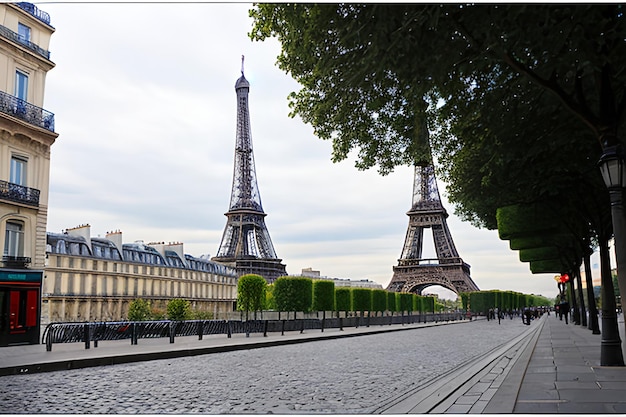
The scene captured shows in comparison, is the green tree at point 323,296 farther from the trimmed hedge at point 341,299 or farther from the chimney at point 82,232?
the chimney at point 82,232

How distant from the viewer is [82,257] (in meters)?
57.8

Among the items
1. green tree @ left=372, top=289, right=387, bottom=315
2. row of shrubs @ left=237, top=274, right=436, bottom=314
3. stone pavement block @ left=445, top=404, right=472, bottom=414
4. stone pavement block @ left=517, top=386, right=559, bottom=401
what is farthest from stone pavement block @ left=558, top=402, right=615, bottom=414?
green tree @ left=372, top=289, right=387, bottom=315

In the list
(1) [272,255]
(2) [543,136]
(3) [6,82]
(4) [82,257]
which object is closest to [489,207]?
(2) [543,136]

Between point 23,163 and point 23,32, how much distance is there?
477 centimetres

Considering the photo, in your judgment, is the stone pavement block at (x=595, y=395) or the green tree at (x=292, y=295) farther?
the green tree at (x=292, y=295)

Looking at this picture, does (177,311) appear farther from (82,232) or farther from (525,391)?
(525,391)

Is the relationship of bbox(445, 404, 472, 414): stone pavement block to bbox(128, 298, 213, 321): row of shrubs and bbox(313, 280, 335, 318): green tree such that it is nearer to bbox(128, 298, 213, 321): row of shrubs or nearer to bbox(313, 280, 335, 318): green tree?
bbox(128, 298, 213, 321): row of shrubs

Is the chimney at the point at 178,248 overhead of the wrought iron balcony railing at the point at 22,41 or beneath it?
beneath

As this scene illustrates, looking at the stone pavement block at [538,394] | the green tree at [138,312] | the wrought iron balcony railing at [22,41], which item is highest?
the wrought iron balcony railing at [22,41]

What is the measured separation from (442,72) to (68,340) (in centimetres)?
1807

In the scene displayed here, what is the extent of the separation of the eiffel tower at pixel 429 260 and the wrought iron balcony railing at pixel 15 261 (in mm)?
67486

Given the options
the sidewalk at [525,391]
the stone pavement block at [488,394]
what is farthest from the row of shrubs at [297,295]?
the stone pavement block at [488,394]

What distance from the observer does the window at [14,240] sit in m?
21.4

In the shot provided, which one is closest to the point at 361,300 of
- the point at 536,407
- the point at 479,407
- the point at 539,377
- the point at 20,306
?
the point at 20,306
